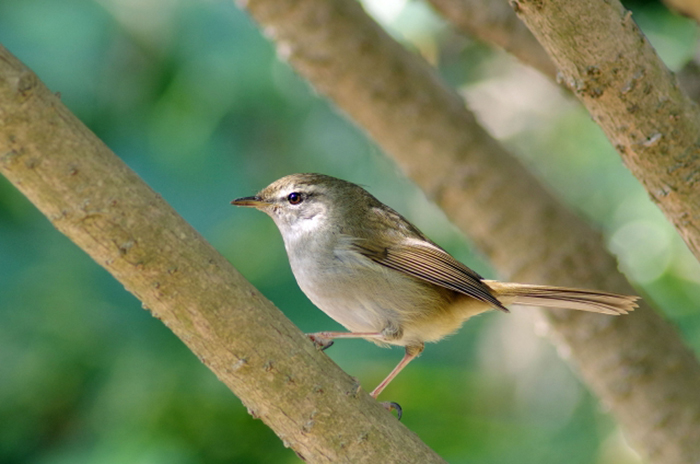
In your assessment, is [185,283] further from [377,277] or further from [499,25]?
[499,25]

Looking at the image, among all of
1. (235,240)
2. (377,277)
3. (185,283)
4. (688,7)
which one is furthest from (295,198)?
(688,7)

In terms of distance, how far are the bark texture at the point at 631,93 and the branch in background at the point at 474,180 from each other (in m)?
1.08

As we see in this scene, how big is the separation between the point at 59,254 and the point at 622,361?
407 centimetres

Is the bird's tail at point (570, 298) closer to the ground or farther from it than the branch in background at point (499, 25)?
closer to the ground

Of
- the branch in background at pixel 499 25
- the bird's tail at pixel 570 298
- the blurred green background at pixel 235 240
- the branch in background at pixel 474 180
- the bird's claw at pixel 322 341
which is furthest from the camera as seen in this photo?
the blurred green background at pixel 235 240

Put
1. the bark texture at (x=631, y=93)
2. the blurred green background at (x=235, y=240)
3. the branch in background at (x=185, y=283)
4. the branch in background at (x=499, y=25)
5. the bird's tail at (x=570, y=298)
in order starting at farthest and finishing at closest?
the blurred green background at (x=235, y=240), the branch in background at (x=499, y=25), the bird's tail at (x=570, y=298), the bark texture at (x=631, y=93), the branch in background at (x=185, y=283)

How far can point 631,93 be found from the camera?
2256mm

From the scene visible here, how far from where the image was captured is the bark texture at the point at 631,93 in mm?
2117

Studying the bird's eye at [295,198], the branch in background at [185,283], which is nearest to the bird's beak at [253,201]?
the bird's eye at [295,198]

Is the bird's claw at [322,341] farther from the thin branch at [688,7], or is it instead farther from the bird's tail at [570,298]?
the thin branch at [688,7]

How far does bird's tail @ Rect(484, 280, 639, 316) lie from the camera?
9.81ft

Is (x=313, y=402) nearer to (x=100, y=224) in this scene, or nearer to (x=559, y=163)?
(x=100, y=224)

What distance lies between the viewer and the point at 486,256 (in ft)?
12.5

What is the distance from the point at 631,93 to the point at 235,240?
359 cm
